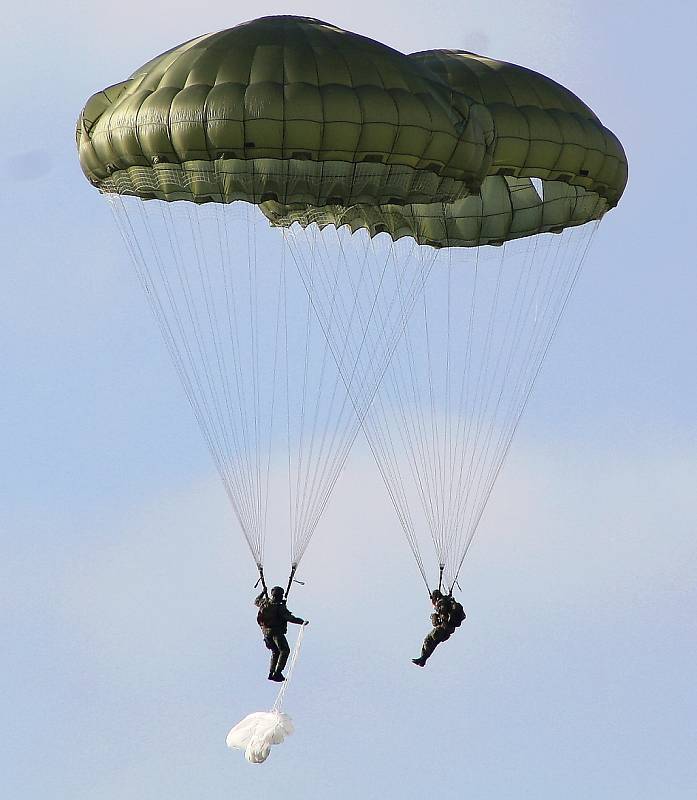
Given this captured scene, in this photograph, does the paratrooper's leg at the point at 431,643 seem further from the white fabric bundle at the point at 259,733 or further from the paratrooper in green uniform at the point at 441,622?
the white fabric bundle at the point at 259,733

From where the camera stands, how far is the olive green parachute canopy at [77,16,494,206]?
36.5m

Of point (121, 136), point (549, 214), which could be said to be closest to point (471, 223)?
point (549, 214)

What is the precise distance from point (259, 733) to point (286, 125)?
946cm

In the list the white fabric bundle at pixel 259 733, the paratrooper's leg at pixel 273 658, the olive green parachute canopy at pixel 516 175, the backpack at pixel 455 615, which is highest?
the olive green parachute canopy at pixel 516 175

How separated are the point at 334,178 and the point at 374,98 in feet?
4.69

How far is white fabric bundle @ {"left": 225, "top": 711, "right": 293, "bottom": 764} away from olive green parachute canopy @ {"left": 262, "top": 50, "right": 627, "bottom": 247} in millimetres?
8132

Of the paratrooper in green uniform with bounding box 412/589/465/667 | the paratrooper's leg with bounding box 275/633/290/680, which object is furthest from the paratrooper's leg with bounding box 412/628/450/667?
the paratrooper's leg with bounding box 275/633/290/680

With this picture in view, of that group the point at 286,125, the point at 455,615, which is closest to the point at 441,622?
the point at 455,615

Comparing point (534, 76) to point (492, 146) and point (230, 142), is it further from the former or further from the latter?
point (230, 142)

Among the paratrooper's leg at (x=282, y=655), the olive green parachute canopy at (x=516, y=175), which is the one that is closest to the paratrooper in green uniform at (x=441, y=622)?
the paratrooper's leg at (x=282, y=655)

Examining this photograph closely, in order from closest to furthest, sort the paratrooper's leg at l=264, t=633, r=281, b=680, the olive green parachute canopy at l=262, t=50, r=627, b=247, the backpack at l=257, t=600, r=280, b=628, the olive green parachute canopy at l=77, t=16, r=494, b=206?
1. the olive green parachute canopy at l=77, t=16, r=494, b=206
2. the backpack at l=257, t=600, r=280, b=628
3. the paratrooper's leg at l=264, t=633, r=281, b=680
4. the olive green parachute canopy at l=262, t=50, r=627, b=247

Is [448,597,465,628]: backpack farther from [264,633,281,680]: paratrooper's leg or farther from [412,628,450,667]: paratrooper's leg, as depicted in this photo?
[264,633,281,680]: paratrooper's leg

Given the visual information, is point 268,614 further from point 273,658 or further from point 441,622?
point 441,622

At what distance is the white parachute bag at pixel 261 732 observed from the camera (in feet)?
127
